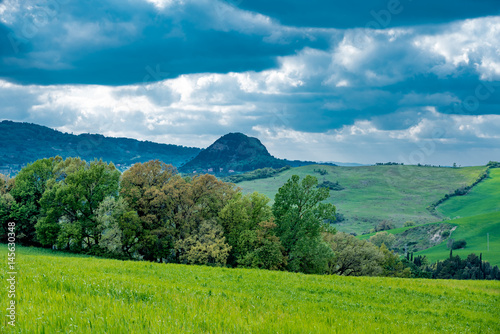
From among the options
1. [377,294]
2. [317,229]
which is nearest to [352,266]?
[317,229]

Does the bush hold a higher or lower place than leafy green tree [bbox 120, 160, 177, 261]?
lower

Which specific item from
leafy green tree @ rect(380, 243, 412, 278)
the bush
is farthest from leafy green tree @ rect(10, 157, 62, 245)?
the bush

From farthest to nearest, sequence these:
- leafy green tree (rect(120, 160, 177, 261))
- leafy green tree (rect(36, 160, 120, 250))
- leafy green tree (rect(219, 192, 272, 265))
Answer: leafy green tree (rect(36, 160, 120, 250)) < leafy green tree (rect(219, 192, 272, 265)) < leafy green tree (rect(120, 160, 177, 261))

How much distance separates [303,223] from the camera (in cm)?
5731

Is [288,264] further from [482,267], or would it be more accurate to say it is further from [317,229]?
[482,267]

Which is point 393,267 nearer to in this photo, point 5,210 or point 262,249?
point 262,249

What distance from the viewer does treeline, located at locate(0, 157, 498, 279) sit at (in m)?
56.6

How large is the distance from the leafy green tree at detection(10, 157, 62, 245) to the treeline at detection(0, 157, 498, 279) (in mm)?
177

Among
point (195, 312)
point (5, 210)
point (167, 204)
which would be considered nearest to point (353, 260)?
point (167, 204)

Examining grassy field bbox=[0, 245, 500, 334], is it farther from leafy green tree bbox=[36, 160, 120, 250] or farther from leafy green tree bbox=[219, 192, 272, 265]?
leafy green tree bbox=[36, 160, 120, 250]

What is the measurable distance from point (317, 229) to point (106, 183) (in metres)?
39.2

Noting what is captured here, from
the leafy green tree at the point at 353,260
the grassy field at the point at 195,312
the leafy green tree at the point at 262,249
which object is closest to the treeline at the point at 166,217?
the leafy green tree at the point at 262,249

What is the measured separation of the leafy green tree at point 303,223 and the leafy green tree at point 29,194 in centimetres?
4558

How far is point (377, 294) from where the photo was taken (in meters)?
22.3
